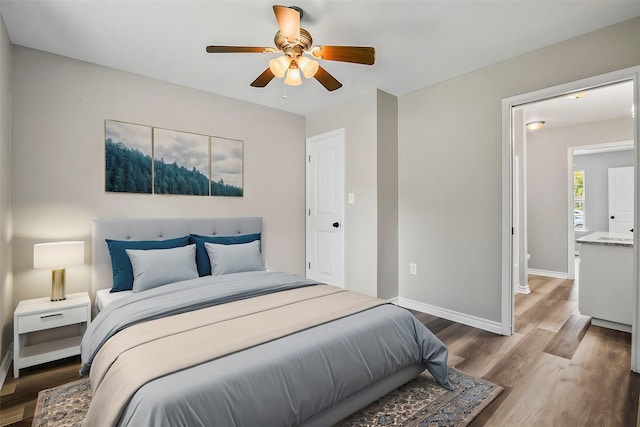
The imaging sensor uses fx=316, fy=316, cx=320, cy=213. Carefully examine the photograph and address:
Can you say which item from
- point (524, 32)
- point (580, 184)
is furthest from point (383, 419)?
point (580, 184)

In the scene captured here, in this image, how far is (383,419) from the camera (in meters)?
1.80

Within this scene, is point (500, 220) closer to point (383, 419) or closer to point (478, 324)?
point (478, 324)

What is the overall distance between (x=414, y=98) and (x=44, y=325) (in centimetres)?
410

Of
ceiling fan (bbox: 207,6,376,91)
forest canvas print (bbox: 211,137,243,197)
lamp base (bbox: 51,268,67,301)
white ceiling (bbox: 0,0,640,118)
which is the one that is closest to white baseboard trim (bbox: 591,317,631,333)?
white ceiling (bbox: 0,0,640,118)

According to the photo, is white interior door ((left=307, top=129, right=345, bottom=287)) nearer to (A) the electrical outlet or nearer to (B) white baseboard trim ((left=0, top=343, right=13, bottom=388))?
(A) the electrical outlet

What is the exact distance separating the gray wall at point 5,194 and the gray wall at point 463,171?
3647mm

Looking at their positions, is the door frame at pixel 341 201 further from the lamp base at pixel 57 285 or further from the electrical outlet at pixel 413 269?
the lamp base at pixel 57 285

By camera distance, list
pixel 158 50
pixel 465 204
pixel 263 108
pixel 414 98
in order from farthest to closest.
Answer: pixel 263 108, pixel 414 98, pixel 465 204, pixel 158 50

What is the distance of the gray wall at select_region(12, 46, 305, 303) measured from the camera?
2.64 meters

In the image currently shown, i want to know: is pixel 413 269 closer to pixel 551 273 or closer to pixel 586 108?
pixel 551 273

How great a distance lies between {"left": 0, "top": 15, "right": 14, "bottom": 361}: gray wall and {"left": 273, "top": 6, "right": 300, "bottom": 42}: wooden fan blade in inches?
79.2

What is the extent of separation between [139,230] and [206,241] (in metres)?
0.63

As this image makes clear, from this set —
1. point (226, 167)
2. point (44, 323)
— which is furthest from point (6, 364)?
point (226, 167)

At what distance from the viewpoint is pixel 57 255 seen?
8.00 ft
